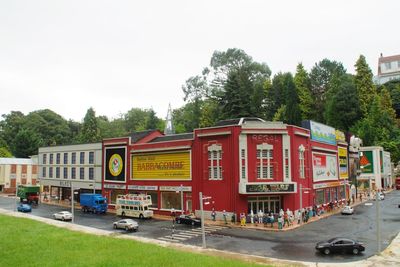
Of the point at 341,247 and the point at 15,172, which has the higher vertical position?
the point at 15,172

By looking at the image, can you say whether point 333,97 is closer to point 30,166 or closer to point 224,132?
point 224,132

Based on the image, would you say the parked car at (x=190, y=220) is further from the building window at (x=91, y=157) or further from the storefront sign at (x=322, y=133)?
the building window at (x=91, y=157)

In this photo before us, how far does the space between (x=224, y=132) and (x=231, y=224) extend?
470 inches

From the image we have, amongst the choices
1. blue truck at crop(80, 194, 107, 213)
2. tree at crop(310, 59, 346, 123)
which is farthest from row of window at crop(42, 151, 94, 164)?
tree at crop(310, 59, 346, 123)

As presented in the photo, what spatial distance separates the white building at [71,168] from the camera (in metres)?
69.2

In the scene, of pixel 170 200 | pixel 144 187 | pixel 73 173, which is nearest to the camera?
pixel 170 200

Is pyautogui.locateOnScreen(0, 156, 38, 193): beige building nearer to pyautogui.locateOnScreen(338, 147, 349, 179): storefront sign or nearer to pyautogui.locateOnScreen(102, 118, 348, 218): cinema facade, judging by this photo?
pyautogui.locateOnScreen(102, 118, 348, 218): cinema facade

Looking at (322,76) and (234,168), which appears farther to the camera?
(322,76)

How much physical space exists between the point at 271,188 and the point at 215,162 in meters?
8.42

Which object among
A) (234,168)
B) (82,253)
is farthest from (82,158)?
(82,253)

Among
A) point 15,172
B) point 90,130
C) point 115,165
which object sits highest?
point 90,130

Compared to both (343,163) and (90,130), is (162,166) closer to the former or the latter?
(343,163)

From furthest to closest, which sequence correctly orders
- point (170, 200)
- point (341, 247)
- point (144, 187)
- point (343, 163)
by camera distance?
point (343, 163), point (144, 187), point (170, 200), point (341, 247)

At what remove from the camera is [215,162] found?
165 feet
